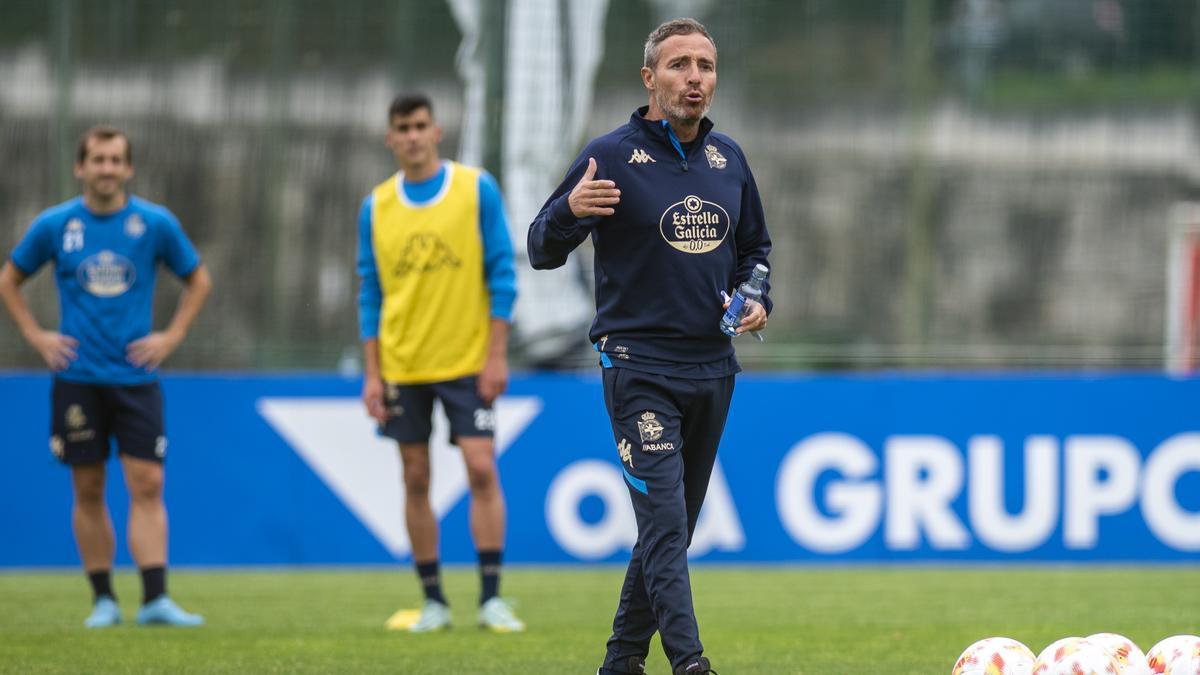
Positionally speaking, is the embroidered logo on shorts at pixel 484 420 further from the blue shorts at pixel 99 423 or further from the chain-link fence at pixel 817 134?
the chain-link fence at pixel 817 134

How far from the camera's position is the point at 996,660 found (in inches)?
192

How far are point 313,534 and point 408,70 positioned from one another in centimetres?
354

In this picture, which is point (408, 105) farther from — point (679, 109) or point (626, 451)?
point (626, 451)

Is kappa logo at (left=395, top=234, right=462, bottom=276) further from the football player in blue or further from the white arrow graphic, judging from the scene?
the white arrow graphic

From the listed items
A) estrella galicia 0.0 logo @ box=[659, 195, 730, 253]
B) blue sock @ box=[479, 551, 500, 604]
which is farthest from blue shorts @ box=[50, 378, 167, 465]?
estrella galicia 0.0 logo @ box=[659, 195, 730, 253]

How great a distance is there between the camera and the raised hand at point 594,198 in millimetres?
5125

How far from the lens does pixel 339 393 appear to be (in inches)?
436

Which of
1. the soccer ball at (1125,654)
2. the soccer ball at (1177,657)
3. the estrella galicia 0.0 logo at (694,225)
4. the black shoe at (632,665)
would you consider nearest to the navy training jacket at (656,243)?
the estrella galicia 0.0 logo at (694,225)

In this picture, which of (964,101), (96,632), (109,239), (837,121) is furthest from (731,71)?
(96,632)

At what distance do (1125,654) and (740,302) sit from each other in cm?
148

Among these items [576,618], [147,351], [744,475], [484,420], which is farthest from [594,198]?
[744,475]

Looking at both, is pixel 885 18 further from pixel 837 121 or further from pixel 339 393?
pixel 339 393

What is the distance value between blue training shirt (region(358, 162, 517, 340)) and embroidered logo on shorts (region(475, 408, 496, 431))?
1.36 ft

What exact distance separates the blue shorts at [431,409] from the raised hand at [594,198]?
8.29 ft
